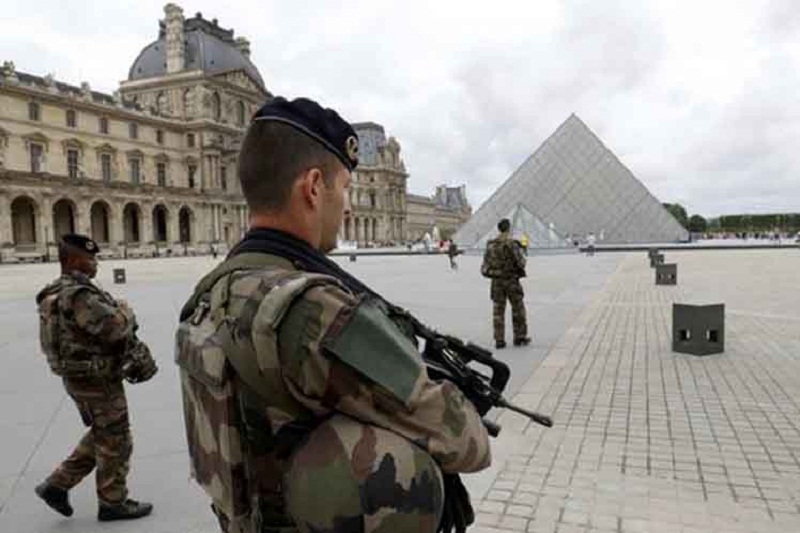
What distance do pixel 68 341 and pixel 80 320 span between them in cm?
15

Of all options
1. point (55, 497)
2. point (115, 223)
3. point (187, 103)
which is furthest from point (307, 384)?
point (187, 103)

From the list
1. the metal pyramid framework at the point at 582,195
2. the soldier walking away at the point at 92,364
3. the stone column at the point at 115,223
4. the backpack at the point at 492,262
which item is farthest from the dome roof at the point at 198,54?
the soldier walking away at the point at 92,364

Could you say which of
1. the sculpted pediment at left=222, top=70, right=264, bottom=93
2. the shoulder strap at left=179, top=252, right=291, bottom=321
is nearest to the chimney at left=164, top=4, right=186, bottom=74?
the sculpted pediment at left=222, top=70, right=264, bottom=93

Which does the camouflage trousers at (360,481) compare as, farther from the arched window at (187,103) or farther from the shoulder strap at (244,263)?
the arched window at (187,103)

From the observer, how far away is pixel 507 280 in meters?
8.07

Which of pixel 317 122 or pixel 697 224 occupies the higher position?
pixel 697 224

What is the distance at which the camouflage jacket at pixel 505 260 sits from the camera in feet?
26.1

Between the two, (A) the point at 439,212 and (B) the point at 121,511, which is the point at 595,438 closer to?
(B) the point at 121,511

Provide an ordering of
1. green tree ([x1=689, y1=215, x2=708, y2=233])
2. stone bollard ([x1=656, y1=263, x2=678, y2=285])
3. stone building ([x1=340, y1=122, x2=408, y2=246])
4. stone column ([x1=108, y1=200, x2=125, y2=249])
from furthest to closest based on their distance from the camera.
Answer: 1. green tree ([x1=689, y1=215, x2=708, y2=233])
2. stone building ([x1=340, y1=122, x2=408, y2=246])
3. stone column ([x1=108, y1=200, x2=125, y2=249])
4. stone bollard ([x1=656, y1=263, x2=678, y2=285])

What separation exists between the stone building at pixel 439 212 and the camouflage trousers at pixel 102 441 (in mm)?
108447

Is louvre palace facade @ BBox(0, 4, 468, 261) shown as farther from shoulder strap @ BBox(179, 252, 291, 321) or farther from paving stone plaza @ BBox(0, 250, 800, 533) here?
shoulder strap @ BBox(179, 252, 291, 321)

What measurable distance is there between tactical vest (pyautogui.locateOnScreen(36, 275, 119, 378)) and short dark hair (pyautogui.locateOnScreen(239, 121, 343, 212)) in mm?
2046

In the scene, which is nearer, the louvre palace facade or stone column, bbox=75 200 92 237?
the louvre palace facade

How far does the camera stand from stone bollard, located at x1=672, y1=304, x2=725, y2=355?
280 inches
